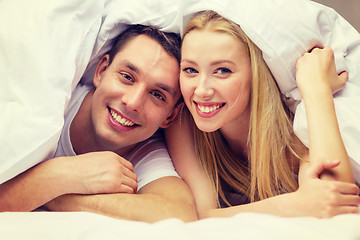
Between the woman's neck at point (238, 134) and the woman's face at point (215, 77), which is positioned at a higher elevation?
the woman's face at point (215, 77)

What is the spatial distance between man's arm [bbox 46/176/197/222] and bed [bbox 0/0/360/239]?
14cm

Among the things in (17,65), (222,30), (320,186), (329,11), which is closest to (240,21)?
(222,30)

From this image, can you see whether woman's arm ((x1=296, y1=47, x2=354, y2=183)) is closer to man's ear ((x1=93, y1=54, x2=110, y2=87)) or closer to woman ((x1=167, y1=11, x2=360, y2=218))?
woman ((x1=167, y1=11, x2=360, y2=218))

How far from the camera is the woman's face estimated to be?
111cm

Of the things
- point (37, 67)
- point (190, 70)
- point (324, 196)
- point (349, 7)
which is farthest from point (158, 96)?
point (349, 7)

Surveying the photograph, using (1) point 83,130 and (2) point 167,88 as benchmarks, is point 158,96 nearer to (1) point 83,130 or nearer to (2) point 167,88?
(2) point 167,88

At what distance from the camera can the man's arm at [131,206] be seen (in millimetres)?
1026

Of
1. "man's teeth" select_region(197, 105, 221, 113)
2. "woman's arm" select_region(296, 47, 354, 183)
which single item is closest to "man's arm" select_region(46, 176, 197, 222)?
"man's teeth" select_region(197, 105, 221, 113)

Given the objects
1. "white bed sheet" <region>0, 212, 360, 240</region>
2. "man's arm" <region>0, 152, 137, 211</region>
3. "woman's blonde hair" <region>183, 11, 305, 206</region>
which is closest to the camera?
"white bed sheet" <region>0, 212, 360, 240</region>

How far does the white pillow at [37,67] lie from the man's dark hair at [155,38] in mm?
89

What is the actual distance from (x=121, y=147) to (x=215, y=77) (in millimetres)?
410

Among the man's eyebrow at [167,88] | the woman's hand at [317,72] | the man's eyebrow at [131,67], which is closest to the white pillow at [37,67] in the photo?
the man's eyebrow at [131,67]

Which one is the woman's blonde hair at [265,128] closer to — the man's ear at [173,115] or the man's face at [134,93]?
the man's face at [134,93]

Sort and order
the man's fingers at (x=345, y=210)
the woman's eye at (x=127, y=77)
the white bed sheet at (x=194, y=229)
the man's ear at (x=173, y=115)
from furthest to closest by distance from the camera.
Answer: the man's ear at (x=173, y=115), the woman's eye at (x=127, y=77), the man's fingers at (x=345, y=210), the white bed sheet at (x=194, y=229)
